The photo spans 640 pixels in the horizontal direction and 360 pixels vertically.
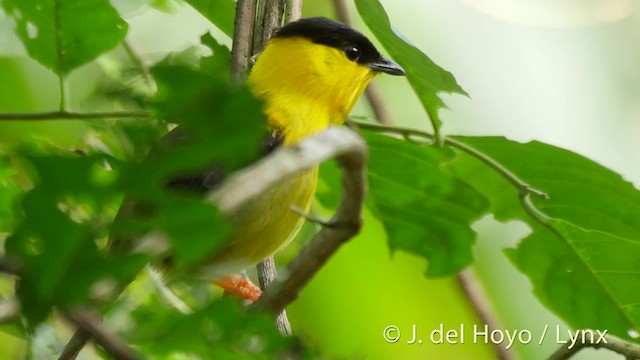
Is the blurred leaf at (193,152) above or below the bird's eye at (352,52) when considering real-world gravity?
above

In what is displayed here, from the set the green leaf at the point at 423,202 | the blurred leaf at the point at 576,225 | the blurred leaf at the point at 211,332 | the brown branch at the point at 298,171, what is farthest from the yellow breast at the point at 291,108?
Result: the blurred leaf at the point at 211,332

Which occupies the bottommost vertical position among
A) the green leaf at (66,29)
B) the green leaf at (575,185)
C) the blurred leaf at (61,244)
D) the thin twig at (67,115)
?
the green leaf at (575,185)

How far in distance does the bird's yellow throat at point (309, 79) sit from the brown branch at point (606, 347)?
106 cm

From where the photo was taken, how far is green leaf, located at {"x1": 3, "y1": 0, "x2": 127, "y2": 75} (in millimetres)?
1634

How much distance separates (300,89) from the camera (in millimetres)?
2658

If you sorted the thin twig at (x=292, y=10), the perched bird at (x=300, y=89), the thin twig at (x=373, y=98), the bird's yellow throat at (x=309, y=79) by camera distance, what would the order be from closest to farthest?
the perched bird at (x=300, y=89), the thin twig at (x=292, y=10), the bird's yellow throat at (x=309, y=79), the thin twig at (x=373, y=98)

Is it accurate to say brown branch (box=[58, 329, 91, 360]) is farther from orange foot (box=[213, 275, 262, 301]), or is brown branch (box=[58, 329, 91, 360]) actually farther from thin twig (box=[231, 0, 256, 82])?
orange foot (box=[213, 275, 262, 301])

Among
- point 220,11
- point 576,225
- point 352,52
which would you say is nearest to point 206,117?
point 220,11

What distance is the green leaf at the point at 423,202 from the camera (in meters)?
2.07

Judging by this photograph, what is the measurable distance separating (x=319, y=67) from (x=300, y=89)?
109mm

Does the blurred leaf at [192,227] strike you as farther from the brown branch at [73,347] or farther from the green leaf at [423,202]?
the green leaf at [423,202]

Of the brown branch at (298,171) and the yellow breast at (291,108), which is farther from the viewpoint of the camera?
the yellow breast at (291,108)

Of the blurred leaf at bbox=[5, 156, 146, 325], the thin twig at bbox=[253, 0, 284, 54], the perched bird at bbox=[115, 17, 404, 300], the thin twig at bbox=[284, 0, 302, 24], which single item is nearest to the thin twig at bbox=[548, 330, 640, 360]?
the perched bird at bbox=[115, 17, 404, 300]

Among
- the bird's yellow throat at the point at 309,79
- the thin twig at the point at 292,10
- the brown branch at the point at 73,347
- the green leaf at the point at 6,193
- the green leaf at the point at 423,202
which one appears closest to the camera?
the brown branch at the point at 73,347
